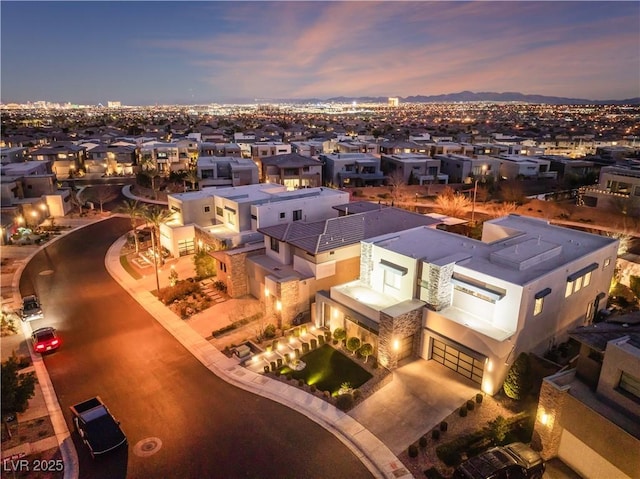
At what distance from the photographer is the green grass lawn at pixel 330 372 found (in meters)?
24.9

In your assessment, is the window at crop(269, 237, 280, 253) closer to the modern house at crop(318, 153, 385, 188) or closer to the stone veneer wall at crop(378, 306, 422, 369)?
the stone veneer wall at crop(378, 306, 422, 369)

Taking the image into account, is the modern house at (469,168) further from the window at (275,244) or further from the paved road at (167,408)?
the paved road at (167,408)

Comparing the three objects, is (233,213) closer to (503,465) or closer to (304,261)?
(304,261)

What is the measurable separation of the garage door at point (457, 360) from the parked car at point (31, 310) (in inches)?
1149

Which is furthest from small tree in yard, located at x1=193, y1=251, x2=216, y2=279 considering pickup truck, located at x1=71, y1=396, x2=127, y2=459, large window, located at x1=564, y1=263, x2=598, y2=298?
large window, located at x1=564, y1=263, x2=598, y2=298

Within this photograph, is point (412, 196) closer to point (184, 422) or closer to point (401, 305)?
point (401, 305)

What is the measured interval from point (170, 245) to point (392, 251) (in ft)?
90.1

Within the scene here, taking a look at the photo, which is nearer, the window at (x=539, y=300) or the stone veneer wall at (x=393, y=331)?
the window at (x=539, y=300)

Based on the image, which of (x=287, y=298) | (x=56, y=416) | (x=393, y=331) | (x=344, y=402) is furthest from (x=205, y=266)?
(x=344, y=402)

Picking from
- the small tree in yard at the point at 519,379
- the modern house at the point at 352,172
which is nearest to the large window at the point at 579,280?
the small tree in yard at the point at 519,379

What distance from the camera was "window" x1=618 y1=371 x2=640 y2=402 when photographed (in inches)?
675

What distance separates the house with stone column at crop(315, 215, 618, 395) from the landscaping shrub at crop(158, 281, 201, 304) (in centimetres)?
1221

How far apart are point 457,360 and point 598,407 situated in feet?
27.5

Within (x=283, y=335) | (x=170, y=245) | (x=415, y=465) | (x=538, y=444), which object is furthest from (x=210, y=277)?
(x=538, y=444)
